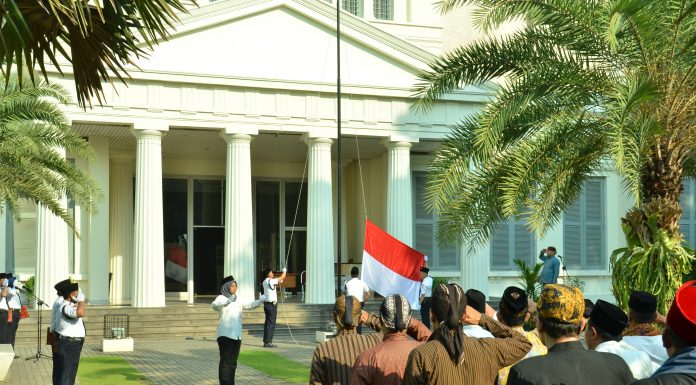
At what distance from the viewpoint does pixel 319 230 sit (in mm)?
27547

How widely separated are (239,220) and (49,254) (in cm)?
511

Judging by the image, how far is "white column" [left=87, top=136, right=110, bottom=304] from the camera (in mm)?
27938

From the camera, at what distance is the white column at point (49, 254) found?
2522 cm

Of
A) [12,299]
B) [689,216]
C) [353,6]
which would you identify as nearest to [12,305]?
[12,299]

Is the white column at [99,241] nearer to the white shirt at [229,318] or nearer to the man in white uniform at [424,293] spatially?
the man in white uniform at [424,293]

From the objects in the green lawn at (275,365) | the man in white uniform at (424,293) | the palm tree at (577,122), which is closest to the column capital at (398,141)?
the man in white uniform at (424,293)

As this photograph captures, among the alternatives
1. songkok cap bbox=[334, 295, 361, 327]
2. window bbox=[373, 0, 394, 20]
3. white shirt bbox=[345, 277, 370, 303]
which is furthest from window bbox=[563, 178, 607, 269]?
songkok cap bbox=[334, 295, 361, 327]

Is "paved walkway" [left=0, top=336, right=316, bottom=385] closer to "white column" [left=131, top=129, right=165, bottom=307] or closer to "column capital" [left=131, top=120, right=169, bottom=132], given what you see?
"white column" [left=131, top=129, right=165, bottom=307]

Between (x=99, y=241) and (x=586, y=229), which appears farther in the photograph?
(x=586, y=229)

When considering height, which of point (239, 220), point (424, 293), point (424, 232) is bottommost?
point (424, 293)

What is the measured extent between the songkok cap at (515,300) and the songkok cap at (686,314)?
270 centimetres

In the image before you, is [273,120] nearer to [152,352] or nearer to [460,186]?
[152,352]

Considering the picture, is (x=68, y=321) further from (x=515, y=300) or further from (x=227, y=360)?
(x=515, y=300)

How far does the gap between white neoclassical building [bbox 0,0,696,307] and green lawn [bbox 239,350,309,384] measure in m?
6.00
